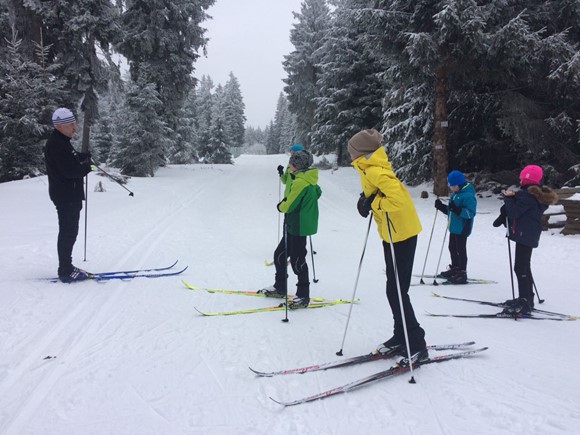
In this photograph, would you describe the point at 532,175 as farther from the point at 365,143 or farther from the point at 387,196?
the point at 365,143

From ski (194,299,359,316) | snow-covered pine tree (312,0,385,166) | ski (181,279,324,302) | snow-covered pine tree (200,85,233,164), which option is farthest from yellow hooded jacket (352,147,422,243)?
snow-covered pine tree (200,85,233,164)

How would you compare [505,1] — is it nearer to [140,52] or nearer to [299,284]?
[299,284]

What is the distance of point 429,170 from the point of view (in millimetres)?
16422

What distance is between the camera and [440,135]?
1459cm

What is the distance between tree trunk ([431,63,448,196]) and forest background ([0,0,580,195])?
0.04 meters

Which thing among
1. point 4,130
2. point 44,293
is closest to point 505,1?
point 44,293

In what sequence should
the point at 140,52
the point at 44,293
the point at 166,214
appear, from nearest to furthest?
the point at 44,293 < the point at 166,214 < the point at 140,52

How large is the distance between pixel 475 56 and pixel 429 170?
5.02m

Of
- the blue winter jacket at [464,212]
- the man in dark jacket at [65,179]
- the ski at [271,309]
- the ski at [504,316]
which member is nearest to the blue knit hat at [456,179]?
the blue winter jacket at [464,212]

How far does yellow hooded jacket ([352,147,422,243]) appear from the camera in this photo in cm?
371

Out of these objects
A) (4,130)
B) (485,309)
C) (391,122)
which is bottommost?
(485,309)

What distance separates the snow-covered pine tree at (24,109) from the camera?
605 inches

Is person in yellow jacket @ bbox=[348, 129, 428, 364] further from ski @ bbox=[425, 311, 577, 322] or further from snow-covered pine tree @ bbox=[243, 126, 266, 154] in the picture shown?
snow-covered pine tree @ bbox=[243, 126, 266, 154]

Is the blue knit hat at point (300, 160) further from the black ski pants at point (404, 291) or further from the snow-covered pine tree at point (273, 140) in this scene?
the snow-covered pine tree at point (273, 140)
